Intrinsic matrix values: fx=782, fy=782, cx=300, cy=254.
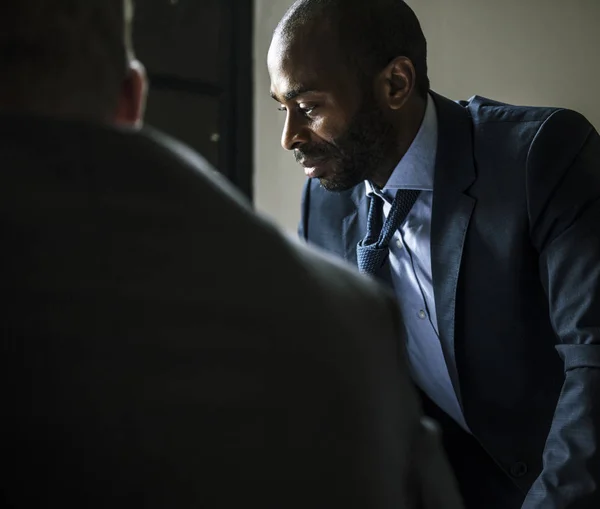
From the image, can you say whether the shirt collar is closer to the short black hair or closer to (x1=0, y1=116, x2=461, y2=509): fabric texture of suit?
the short black hair

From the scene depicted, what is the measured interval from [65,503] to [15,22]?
0.93ft

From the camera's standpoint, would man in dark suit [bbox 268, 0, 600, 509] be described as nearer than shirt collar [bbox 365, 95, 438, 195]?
Yes

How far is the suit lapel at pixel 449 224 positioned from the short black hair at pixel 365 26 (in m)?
0.18

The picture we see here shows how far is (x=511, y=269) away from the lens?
134 cm

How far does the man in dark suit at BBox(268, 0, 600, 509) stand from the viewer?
1.28 m

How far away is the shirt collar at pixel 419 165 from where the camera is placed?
4.79 ft

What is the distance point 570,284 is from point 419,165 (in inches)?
14.7

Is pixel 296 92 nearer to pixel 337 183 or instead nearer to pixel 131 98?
pixel 337 183

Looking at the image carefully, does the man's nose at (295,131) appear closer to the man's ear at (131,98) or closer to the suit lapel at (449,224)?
the suit lapel at (449,224)

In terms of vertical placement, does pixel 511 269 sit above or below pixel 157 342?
below

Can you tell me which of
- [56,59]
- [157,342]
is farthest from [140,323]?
[56,59]

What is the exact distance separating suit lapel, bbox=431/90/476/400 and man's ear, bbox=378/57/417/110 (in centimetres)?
12

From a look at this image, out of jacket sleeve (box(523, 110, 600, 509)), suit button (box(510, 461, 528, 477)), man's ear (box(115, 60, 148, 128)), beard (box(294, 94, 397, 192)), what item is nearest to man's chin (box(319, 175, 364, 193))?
beard (box(294, 94, 397, 192))

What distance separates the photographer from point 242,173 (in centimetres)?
254
